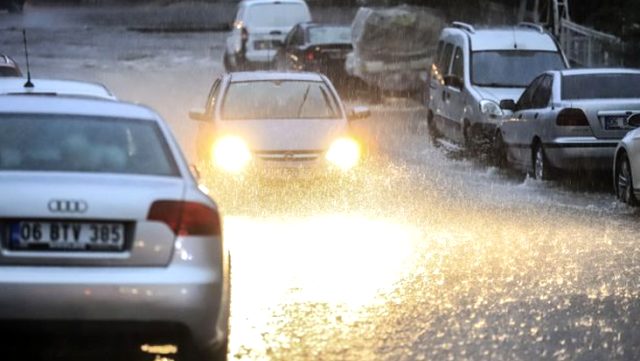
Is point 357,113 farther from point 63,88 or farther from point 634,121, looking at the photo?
point 63,88

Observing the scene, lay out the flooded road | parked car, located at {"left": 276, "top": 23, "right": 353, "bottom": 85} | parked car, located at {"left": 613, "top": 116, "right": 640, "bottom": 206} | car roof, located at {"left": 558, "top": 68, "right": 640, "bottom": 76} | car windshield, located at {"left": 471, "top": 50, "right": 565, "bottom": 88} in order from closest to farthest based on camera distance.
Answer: the flooded road → parked car, located at {"left": 613, "top": 116, "right": 640, "bottom": 206} → car roof, located at {"left": 558, "top": 68, "right": 640, "bottom": 76} → car windshield, located at {"left": 471, "top": 50, "right": 565, "bottom": 88} → parked car, located at {"left": 276, "top": 23, "right": 353, "bottom": 85}

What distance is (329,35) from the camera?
3300cm

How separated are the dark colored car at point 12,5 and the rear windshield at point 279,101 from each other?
4374cm

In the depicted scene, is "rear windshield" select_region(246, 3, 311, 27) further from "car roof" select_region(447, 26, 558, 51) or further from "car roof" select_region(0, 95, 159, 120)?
"car roof" select_region(0, 95, 159, 120)

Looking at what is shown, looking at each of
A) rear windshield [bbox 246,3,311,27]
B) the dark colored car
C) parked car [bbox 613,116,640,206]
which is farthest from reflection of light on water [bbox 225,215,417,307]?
the dark colored car

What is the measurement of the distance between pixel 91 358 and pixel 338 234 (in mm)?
5272

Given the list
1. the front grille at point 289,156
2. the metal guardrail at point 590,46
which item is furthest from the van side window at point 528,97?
the metal guardrail at point 590,46

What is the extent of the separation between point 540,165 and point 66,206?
A: 11787 mm

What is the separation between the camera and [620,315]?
9.39m

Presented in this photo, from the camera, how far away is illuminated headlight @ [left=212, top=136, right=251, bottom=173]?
15492 millimetres

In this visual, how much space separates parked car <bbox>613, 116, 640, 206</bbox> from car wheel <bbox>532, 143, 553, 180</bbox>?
145 centimetres

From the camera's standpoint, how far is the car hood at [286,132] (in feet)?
51.0

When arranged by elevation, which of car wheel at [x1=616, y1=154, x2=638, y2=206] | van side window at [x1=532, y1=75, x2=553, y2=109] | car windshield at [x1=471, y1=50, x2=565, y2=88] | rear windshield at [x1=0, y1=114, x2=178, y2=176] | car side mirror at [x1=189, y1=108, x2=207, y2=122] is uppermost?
rear windshield at [x1=0, y1=114, x2=178, y2=176]

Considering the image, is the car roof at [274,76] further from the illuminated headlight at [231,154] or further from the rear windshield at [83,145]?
the rear windshield at [83,145]
